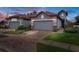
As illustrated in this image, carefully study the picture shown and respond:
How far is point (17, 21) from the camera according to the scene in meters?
1.69

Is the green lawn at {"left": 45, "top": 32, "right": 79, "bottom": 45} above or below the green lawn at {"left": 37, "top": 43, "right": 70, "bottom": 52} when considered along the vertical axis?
above

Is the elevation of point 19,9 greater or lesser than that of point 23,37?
greater

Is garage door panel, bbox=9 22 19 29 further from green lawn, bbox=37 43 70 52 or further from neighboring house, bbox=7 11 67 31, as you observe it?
green lawn, bbox=37 43 70 52

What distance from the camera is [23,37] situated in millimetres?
1690

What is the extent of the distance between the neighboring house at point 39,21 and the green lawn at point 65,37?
0.07 meters

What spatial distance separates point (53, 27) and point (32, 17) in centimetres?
22

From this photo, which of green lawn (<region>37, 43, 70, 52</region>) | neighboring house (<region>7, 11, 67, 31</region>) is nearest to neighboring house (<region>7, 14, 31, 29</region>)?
neighboring house (<region>7, 11, 67, 31</region>)

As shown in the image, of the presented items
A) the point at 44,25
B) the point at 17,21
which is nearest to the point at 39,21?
the point at 44,25

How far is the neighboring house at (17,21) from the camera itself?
1.68m

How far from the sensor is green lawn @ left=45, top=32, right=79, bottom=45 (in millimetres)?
1661

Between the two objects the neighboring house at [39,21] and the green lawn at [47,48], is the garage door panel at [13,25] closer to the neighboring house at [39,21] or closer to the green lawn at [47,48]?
the neighboring house at [39,21]

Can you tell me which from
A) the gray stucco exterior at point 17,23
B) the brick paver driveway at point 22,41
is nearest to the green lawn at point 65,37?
the brick paver driveway at point 22,41
